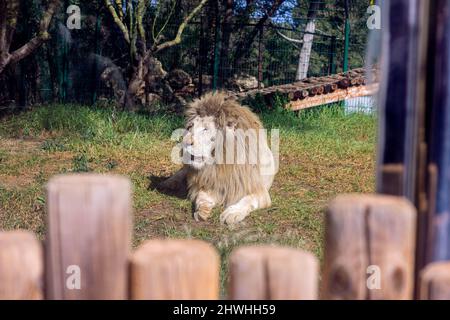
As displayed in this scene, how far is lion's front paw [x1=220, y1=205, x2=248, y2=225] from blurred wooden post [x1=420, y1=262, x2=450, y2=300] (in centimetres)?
363

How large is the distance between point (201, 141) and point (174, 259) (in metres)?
4.02

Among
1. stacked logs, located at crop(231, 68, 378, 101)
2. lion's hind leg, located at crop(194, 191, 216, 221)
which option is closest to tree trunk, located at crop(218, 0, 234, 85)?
stacked logs, located at crop(231, 68, 378, 101)

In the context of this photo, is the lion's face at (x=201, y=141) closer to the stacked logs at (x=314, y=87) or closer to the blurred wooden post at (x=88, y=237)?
the blurred wooden post at (x=88, y=237)

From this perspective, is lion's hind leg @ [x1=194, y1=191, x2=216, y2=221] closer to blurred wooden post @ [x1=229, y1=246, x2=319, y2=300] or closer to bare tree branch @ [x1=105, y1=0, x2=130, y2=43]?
blurred wooden post @ [x1=229, y1=246, x2=319, y2=300]

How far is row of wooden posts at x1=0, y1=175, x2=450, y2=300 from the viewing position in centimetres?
147

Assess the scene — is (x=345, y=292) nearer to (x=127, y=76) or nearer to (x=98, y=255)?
(x=98, y=255)

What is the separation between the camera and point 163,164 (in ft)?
23.2

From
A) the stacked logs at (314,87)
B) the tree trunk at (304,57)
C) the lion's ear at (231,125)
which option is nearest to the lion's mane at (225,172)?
the lion's ear at (231,125)

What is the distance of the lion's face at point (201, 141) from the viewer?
549 cm

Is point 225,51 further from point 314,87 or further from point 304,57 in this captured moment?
point 314,87

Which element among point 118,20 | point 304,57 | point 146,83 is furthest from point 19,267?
point 304,57

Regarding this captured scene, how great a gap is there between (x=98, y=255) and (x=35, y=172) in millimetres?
5217

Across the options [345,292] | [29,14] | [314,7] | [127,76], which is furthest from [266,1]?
[345,292]

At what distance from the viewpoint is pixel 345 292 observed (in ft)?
5.17
